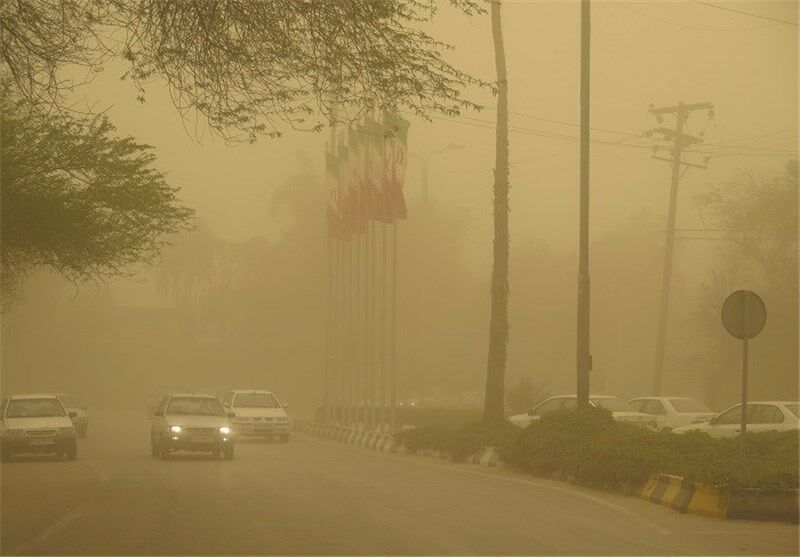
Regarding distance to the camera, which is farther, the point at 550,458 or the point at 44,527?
the point at 550,458

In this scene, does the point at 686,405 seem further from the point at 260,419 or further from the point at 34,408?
the point at 34,408

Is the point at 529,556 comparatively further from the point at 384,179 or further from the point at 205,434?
the point at 384,179

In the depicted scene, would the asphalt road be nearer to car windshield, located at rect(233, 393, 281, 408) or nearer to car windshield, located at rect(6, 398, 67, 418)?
car windshield, located at rect(6, 398, 67, 418)

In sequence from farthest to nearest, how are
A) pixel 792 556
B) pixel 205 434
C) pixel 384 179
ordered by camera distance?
pixel 384 179 < pixel 205 434 < pixel 792 556

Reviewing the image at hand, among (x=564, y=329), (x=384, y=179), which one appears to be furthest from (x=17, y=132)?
(x=564, y=329)

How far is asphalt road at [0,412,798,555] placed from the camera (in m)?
12.9

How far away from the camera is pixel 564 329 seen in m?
74.3

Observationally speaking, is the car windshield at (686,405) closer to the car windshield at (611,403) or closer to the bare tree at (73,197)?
the car windshield at (611,403)

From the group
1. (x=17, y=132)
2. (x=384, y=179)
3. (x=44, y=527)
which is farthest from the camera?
(x=384, y=179)

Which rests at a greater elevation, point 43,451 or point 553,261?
point 553,261

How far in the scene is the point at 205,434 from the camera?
29.6 meters

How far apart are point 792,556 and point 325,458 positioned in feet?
62.6

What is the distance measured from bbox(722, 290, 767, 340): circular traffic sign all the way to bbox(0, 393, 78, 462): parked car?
693 inches

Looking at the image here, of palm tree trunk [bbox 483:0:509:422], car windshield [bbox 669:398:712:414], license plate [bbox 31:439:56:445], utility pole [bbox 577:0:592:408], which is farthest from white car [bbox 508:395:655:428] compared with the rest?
license plate [bbox 31:439:56:445]
